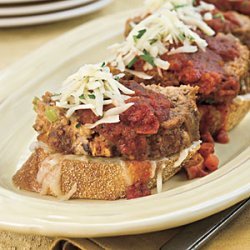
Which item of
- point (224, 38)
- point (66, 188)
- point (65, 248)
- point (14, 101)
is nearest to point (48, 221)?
point (65, 248)

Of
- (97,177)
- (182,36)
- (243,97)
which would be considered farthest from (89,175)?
(243,97)

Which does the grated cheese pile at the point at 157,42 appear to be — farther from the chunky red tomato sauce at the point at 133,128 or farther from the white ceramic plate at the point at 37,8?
the white ceramic plate at the point at 37,8

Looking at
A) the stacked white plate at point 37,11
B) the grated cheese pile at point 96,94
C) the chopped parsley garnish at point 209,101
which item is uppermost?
the grated cheese pile at point 96,94

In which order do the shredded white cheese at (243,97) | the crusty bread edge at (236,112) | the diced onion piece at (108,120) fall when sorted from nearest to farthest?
the diced onion piece at (108,120) → the crusty bread edge at (236,112) → the shredded white cheese at (243,97)

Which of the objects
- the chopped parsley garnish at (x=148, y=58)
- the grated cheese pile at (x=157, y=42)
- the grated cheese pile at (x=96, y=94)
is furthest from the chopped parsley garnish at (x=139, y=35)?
the grated cheese pile at (x=96, y=94)

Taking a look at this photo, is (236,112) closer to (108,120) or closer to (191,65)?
(191,65)

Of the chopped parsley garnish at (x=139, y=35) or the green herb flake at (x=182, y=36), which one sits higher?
the chopped parsley garnish at (x=139, y=35)
